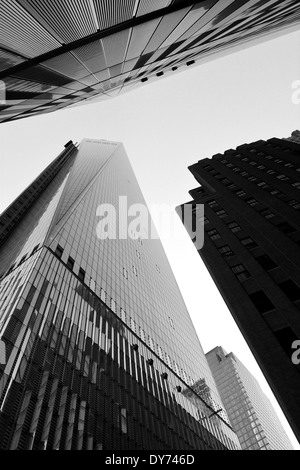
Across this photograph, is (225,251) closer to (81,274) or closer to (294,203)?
(294,203)

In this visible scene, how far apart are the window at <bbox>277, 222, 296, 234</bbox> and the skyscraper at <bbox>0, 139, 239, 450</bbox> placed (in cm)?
2476

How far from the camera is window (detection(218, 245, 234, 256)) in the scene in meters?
33.1

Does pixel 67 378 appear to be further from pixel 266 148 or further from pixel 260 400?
pixel 260 400

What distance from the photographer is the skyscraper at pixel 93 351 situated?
25.8 m

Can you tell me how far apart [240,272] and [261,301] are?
469cm

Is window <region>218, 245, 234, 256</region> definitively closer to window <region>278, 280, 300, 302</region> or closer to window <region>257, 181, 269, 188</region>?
window <region>278, 280, 300, 302</region>

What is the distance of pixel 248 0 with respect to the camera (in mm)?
12336

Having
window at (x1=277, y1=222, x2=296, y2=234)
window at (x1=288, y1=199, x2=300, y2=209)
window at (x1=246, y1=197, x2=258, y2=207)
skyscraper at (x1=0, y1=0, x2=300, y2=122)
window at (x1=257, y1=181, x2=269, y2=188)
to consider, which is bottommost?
window at (x1=277, y1=222, x2=296, y2=234)

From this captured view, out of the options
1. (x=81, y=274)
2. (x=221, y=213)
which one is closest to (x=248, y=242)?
(x=221, y=213)

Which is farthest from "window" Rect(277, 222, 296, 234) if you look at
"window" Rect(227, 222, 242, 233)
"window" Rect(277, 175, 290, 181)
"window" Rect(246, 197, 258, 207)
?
"window" Rect(277, 175, 290, 181)

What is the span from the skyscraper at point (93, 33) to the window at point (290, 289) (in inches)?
721

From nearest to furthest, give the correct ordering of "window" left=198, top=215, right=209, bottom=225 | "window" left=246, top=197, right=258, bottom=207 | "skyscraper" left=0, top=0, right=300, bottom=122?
1. "skyscraper" left=0, top=0, right=300, bottom=122
2. "window" left=246, top=197, right=258, bottom=207
3. "window" left=198, top=215, right=209, bottom=225

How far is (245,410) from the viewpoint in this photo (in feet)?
528
